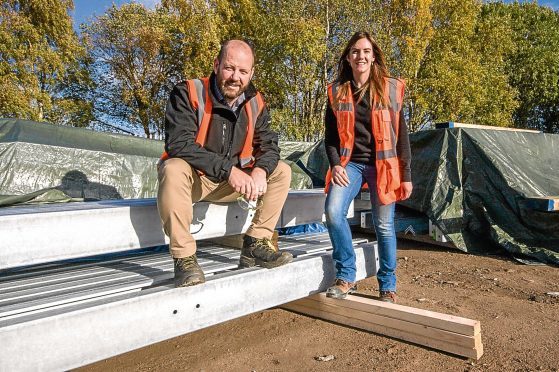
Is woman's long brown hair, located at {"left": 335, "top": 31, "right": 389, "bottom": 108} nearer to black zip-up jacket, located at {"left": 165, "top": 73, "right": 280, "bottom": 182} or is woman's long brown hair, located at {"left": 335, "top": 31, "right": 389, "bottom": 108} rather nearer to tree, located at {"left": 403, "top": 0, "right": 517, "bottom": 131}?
black zip-up jacket, located at {"left": 165, "top": 73, "right": 280, "bottom": 182}

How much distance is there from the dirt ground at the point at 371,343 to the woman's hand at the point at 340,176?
1.06 m

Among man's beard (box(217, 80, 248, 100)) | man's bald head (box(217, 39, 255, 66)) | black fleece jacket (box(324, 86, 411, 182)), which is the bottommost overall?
black fleece jacket (box(324, 86, 411, 182))

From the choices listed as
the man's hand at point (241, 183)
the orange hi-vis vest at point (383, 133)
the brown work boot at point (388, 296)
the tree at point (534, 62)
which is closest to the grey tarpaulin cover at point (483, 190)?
the brown work boot at point (388, 296)

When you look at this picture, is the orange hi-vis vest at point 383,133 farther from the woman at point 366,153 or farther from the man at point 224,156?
the man at point 224,156

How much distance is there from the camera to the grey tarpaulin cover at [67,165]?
174 inches

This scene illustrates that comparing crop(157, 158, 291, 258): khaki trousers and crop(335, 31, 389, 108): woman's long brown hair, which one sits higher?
crop(335, 31, 389, 108): woman's long brown hair

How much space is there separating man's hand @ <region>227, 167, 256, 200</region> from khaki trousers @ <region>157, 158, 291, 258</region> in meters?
0.21

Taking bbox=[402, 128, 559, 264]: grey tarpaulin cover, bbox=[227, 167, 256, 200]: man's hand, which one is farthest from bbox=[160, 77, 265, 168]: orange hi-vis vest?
bbox=[402, 128, 559, 264]: grey tarpaulin cover

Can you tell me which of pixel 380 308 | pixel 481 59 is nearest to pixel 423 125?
pixel 481 59

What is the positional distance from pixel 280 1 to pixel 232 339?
43.7 ft

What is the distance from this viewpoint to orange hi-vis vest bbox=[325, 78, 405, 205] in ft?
9.66

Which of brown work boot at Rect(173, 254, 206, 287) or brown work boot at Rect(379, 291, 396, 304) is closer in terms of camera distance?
brown work boot at Rect(173, 254, 206, 287)

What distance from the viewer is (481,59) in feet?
61.7

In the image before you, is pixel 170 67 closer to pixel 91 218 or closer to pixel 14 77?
pixel 14 77
